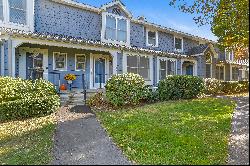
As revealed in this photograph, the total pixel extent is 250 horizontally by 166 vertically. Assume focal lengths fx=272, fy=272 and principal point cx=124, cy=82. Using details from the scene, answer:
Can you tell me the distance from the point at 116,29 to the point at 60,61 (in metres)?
5.62

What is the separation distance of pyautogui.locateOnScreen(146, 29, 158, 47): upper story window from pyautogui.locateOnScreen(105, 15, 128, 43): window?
3.49 m

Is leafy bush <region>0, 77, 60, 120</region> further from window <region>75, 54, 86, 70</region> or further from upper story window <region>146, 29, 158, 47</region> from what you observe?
upper story window <region>146, 29, 158, 47</region>

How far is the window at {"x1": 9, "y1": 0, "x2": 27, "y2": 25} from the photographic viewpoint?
17156mm

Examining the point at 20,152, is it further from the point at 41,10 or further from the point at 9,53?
the point at 41,10

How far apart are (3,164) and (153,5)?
12.4 metres

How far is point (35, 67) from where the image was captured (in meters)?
18.5

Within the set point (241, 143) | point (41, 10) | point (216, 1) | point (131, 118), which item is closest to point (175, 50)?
point (41, 10)

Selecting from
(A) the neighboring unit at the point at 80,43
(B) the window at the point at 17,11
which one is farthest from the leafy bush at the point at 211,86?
(B) the window at the point at 17,11

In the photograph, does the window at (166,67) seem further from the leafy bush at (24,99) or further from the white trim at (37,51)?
the leafy bush at (24,99)

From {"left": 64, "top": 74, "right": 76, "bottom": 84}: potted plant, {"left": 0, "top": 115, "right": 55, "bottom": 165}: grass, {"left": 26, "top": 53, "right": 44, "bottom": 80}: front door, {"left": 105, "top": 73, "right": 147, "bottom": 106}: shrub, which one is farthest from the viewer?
{"left": 64, "top": 74, "right": 76, "bottom": 84}: potted plant

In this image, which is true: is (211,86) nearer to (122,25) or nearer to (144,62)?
(144,62)

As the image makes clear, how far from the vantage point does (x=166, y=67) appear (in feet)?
85.3

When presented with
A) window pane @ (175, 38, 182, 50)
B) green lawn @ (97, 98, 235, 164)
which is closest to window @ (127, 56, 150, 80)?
window pane @ (175, 38, 182, 50)

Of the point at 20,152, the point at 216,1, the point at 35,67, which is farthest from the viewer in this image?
the point at 35,67
